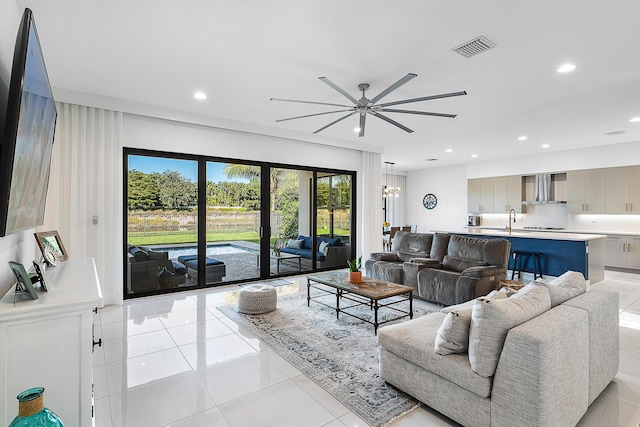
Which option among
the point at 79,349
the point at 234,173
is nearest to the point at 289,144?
the point at 234,173

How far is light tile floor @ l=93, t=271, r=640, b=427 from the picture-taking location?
7.11 feet

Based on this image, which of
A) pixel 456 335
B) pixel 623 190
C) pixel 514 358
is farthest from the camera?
pixel 623 190

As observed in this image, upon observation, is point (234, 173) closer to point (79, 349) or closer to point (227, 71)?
point (227, 71)

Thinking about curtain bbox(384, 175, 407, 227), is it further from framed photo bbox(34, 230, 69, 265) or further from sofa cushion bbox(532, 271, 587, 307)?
framed photo bbox(34, 230, 69, 265)

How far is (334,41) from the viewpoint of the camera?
2980mm

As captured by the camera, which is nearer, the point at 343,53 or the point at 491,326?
the point at 491,326

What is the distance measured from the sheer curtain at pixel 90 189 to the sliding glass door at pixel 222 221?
28 cm

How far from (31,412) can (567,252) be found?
23.9 feet

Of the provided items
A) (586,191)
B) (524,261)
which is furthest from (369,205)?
(586,191)

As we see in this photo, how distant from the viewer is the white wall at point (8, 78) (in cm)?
180

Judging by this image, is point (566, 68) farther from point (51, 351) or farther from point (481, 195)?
point (481, 195)

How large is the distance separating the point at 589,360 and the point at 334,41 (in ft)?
10.3

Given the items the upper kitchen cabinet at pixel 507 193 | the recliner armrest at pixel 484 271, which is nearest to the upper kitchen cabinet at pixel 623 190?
the upper kitchen cabinet at pixel 507 193

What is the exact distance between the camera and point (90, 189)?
4492mm
